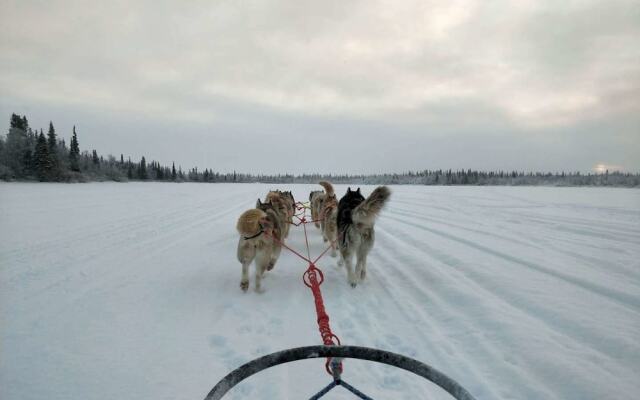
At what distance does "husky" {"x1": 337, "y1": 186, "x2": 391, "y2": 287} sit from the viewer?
4.41m

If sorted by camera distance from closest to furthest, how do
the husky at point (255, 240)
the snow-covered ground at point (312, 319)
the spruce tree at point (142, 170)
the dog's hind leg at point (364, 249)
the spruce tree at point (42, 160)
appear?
the snow-covered ground at point (312, 319) → the husky at point (255, 240) → the dog's hind leg at point (364, 249) → the spruce tree at point (42, 160) → the spruce tree at point (142, 170)

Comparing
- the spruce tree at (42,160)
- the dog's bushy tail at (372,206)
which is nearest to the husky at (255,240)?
the dog's bushy tail at (372,206)

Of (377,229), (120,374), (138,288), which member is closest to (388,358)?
(120,374)

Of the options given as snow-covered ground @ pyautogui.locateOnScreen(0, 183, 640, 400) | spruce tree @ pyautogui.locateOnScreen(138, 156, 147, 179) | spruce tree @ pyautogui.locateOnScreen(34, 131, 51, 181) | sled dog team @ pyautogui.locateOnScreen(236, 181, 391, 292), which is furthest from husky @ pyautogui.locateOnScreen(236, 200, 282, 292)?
spruce tree @ pyautogui.locateOnScreen(138, 156, 147, 179)

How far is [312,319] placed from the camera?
362 cm

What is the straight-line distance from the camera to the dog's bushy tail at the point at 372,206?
4.38 metres

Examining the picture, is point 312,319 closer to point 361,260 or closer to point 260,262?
point 260,262

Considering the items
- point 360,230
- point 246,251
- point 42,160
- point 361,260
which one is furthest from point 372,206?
point 42,160

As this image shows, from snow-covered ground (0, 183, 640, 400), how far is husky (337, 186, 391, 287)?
314 mm

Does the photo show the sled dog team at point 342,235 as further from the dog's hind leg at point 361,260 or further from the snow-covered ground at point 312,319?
the snow-covered ground at point 312,319

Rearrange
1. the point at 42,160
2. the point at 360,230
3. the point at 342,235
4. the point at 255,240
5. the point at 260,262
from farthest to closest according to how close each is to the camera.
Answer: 1. the point at 42,160
2. the point at 342,235
3. the point at 360,230
4. the point at 260,262
5. the point at 255,240

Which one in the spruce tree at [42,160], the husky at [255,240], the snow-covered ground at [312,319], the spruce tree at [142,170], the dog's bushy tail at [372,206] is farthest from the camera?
the spruce tree at [142,170]

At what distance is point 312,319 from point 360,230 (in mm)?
1607

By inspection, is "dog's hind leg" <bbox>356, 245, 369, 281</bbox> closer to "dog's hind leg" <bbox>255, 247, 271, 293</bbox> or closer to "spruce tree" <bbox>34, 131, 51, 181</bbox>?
"dog's hind leg" <bbox>255, 247, 271, 293</bbox>
